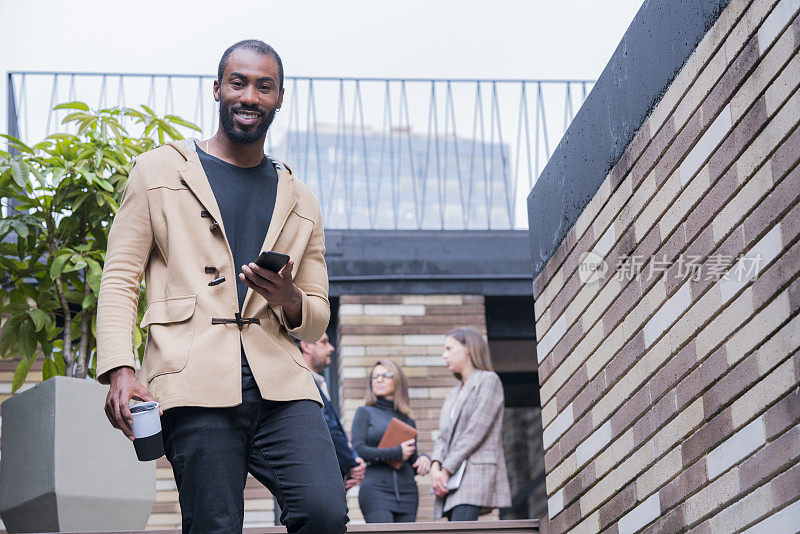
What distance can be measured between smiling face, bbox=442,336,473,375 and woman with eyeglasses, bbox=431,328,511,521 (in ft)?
0.28

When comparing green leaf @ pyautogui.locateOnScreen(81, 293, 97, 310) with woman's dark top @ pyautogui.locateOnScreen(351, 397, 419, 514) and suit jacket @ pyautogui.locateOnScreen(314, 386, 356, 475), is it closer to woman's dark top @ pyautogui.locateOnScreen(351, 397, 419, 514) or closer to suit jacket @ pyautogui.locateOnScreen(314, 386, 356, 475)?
Result: suit jacket @ pyautogui.locateOnScreen(314, 386, 356, 475)

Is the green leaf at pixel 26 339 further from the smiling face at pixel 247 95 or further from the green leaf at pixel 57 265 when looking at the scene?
the smiling face at pixel 247 95

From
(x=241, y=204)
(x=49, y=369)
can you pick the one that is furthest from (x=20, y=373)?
(x=241, y=204)

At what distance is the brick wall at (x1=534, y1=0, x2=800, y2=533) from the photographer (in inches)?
109

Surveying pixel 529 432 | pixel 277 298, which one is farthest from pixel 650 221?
pixel 529 432

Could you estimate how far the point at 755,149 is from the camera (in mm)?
2930

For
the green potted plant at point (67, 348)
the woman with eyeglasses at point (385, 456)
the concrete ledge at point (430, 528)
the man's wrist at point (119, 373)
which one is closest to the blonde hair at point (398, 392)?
the woman with eyeglasses at point (385, 456)

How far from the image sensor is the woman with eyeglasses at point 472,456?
621 cm

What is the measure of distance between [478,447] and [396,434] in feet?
1.64

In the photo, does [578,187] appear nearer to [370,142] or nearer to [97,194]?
[97,194]

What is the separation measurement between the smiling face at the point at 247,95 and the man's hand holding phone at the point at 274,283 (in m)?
0.41

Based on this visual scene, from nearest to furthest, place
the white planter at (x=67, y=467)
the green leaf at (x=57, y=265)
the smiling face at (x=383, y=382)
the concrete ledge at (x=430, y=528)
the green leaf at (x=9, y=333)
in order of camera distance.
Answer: the concrete ledge at (x=430, y=528) < the white planter at (x=67, y=467) < the green leaf at (x=57, y=265) < the green leaf at (x=9, y=333) < the smiling face at (x=383, y=382)

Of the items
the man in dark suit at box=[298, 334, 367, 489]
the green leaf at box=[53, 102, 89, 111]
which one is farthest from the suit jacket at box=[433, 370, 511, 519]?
the green leaf at box=[53, 102, 89, 111]

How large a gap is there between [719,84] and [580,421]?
161cm
